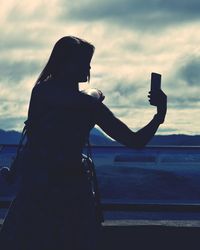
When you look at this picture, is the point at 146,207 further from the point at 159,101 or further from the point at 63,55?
the point at 63,55

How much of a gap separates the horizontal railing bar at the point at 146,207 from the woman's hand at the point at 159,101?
239cm

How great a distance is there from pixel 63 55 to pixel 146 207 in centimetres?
278

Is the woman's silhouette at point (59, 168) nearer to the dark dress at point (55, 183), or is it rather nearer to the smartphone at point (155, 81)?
the dark dress at point (55, 183)

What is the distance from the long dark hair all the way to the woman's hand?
420 mm

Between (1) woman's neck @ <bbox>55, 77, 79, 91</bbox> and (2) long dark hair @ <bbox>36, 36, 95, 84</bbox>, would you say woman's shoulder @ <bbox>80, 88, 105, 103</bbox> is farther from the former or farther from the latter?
(2) long dark hair @ <bbox>36, 36, 95, 84</bbox>

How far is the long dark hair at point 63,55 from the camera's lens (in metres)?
3.67

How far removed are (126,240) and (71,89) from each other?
256 cm

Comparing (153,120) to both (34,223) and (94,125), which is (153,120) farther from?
(34,223)

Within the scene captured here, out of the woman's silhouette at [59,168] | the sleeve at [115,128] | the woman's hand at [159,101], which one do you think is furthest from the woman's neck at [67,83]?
the woman's hand at [159,101]

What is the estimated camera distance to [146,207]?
6.20 m

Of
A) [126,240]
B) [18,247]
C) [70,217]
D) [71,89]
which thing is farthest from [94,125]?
[126,240]

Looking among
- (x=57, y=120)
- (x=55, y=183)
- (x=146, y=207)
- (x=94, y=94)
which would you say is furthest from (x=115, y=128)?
(x=146, y=207)

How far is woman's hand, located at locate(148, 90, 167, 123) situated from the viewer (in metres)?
3.83

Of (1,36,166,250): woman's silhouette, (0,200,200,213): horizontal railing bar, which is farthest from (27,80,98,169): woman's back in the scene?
(0,200,200,213): horizontal railing bar
